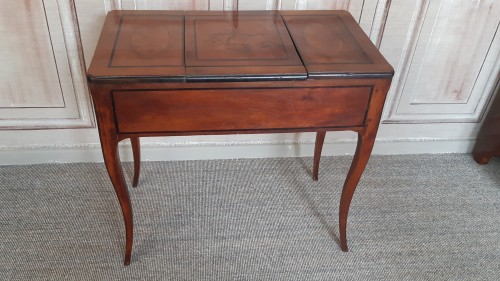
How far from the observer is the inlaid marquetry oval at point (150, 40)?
971 mm

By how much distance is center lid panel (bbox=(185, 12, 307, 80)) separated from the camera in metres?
0.92

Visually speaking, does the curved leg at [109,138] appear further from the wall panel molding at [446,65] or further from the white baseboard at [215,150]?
the wall panel molding at [446,65]

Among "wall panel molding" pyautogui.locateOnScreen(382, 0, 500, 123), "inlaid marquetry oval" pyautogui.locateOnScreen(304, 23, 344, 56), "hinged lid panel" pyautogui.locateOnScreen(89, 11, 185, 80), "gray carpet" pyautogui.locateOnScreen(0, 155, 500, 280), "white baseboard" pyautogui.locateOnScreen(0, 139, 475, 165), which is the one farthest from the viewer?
"white baseboard" pyautogui.locateOnScreen(0, 139, 475, 165)

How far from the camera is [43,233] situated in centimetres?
130

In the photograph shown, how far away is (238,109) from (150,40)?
0.84 feet

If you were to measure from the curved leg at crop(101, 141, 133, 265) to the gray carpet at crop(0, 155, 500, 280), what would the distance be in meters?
0.08

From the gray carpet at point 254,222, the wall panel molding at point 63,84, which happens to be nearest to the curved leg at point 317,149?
the gray carpet at point 254,222

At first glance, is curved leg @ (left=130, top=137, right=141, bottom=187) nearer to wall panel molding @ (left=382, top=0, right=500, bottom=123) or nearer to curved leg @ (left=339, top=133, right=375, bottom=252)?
curved leg @ (left=339, top=133, right=375, bottom=252)

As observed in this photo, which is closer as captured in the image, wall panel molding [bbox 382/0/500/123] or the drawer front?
the drawer front

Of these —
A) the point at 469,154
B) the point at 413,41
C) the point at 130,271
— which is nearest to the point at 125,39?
the point at 130,271

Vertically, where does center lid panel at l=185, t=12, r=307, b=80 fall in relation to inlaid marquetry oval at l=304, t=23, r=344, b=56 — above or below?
below

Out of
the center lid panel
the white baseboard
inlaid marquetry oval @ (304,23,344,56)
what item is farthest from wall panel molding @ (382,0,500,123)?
the center lid panel

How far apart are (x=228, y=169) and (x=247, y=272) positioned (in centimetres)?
42

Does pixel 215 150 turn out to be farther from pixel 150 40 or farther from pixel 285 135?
pixel 150 40
